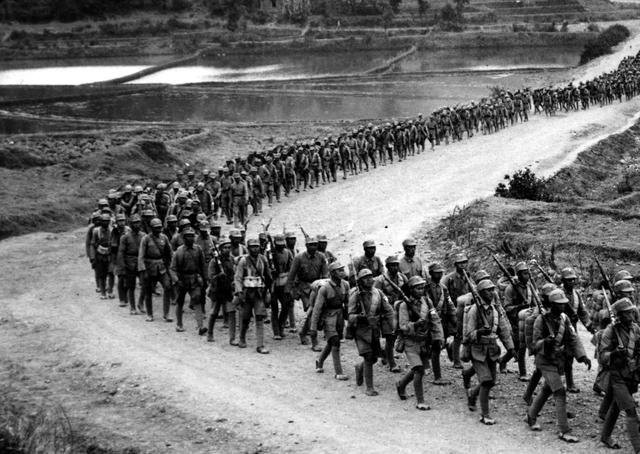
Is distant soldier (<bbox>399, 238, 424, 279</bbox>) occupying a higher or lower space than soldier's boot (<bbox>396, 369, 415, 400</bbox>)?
higher

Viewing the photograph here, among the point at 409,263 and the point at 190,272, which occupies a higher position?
the point at 409,263

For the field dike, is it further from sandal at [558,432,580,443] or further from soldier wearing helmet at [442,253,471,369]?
sandal at [558,432,580,443]

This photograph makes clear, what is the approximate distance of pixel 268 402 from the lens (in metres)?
11.1

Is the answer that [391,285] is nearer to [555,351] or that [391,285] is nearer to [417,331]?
[417,331]

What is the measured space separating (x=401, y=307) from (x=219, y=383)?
2617 millimetres

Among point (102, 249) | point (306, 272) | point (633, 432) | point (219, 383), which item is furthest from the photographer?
point (102, 249)

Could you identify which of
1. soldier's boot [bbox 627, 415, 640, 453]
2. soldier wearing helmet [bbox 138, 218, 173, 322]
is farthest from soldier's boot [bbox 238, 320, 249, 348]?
soldier's boot [bbox 627, 415, 640, 453]

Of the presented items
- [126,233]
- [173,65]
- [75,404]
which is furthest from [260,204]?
[173,65]

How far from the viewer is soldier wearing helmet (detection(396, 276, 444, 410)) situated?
10.8m

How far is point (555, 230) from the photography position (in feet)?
60.3

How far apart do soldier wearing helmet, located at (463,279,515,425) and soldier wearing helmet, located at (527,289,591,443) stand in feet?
1.63

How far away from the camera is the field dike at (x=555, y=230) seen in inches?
647

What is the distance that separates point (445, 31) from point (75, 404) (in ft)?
231

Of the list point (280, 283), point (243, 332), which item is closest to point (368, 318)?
point (243, 332)
